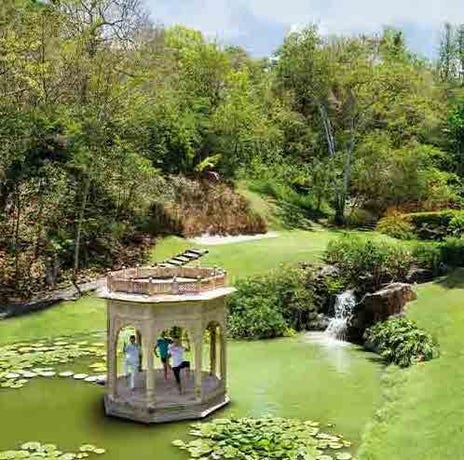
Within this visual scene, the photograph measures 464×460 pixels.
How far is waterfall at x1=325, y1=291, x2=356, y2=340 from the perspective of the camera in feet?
83.3

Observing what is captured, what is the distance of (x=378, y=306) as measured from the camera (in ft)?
80.3

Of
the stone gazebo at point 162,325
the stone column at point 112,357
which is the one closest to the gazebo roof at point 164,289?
the stone gazebo at point 162,325

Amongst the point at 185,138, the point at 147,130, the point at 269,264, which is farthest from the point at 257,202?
the point at 269,264

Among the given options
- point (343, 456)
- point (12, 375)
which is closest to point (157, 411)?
point (343, 456)

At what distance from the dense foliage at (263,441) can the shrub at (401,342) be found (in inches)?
225

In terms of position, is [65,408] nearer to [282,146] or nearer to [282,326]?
[282,326]

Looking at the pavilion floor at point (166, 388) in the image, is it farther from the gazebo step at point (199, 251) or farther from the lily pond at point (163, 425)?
the gazebo step at point (199, 251)

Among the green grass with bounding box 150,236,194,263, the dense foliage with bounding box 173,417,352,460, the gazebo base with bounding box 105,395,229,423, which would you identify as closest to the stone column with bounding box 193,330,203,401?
the gazebo base with bounding box 105,395,229,423

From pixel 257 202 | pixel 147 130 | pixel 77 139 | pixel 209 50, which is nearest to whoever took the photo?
pixel 77 139

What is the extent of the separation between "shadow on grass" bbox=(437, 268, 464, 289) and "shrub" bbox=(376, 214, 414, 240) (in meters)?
10.3

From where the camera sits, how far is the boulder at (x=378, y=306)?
24.4 metres

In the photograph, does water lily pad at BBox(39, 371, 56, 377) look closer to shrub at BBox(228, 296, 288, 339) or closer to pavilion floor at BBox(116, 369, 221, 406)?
pavilion floor at BBox(116, 369, 221, 406)

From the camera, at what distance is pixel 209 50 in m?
45.8

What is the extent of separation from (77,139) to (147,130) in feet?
21.3
